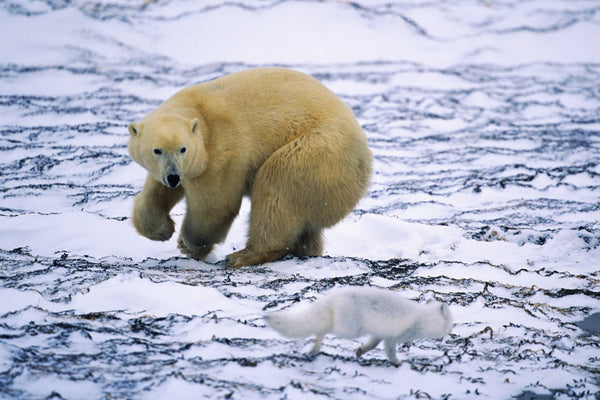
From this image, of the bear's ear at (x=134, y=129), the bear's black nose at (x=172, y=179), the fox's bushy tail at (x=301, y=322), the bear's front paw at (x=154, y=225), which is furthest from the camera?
the bear's front paw at (x=154, y=225)

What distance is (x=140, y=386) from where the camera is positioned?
2014 millimetres

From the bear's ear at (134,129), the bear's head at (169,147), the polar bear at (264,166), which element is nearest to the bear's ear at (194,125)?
the bear's head at (169,147)

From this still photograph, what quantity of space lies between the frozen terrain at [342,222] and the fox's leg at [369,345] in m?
0.04

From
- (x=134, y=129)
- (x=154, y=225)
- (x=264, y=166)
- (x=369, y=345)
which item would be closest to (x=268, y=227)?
(x=264, y=166)

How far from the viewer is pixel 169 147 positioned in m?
3.84

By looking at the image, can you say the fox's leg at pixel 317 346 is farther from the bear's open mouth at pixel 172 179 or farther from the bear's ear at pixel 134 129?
the bear's ear at pixel 134 129

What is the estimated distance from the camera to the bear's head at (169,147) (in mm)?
3844

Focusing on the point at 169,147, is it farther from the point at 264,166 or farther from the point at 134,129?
the point at 264,166

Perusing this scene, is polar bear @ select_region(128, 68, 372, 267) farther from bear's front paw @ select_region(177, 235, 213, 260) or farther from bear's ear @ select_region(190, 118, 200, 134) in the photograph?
bear's ear @ select_region(190, 118, 200, 134)

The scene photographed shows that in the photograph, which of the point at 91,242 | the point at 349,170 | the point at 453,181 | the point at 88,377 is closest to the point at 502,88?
the point at 453,181

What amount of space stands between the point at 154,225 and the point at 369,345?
262 cm

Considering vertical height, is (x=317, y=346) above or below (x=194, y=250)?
above

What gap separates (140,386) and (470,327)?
1608 mm

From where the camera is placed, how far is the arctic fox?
2145 mm
